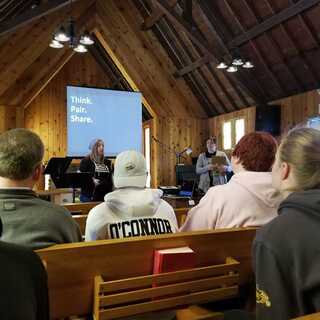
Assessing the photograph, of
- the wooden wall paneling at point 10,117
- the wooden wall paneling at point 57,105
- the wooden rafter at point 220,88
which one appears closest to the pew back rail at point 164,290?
the wooden rafter at point 220,88

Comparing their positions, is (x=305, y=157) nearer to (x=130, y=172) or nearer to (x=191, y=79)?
(x=130, y=172)

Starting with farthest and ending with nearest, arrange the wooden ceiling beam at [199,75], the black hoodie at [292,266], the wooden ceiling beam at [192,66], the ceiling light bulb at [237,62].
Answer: the wooden ceiling beam at [199,75], the wooden ceiling beam at [192,66], the ceiling light bulb at [237,62], the black hoodie at [292,266]

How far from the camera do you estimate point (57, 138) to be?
10234 mm

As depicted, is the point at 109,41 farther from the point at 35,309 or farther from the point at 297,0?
the point at 35,309

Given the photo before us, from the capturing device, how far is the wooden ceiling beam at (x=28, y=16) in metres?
5.71

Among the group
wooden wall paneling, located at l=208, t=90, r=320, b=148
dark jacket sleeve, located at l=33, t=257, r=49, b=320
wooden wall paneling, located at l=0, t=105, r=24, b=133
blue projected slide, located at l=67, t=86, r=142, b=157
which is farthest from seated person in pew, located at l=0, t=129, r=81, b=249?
wooden wall paneling, located at l=0, t=105, r=24, b=133

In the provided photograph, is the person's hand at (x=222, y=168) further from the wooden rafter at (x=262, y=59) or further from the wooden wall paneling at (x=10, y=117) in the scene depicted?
the wooden wall paneling at (x=10, y=117)

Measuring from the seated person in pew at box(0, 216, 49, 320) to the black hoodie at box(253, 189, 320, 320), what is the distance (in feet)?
1.85

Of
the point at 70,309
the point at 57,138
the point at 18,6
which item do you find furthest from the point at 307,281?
the point at 57,138

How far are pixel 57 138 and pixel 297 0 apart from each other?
711 cm

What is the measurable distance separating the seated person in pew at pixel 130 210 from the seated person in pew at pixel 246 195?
19 cm

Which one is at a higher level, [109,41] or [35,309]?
[109,41]

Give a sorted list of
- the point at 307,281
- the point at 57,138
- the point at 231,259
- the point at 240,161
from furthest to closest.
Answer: the point at 57,138 → the point at 240,161 → the point at 231,259 → the point at 307,281

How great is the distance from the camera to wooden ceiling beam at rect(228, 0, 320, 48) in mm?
5594
